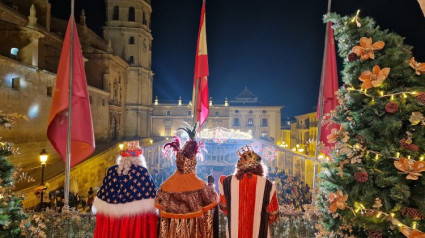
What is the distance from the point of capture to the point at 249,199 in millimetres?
4266

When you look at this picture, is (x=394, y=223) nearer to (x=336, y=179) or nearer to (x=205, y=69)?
(x=336, y=179)

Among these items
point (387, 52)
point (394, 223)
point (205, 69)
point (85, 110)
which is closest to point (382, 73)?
point (387, 52)

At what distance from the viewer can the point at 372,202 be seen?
3.67 meters

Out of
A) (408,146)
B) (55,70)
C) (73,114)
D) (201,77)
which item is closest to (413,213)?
(408,146)

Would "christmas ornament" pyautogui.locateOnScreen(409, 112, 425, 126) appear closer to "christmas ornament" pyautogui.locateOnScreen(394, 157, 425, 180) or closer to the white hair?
"christmas ornament" pyautogui.locateOnScreen(394, 157, 425, 180)

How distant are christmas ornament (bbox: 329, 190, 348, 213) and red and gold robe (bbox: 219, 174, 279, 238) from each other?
792mm

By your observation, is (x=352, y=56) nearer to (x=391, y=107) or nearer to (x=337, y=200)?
(x=391, y=107)

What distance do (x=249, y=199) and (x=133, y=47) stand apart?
3737 cm

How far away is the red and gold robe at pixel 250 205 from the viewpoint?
4254 mm

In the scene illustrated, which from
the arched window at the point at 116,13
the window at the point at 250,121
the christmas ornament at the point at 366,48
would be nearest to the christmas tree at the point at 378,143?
the christmas ornament at the point at 366,48

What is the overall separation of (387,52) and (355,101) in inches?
28.8

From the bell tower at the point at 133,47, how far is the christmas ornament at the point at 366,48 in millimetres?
36751

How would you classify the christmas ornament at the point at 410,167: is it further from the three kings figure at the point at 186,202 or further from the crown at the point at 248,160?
the three kings figure at the point at 186,202

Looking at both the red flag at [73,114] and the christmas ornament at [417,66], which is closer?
the christmas ornament at [417,66]
